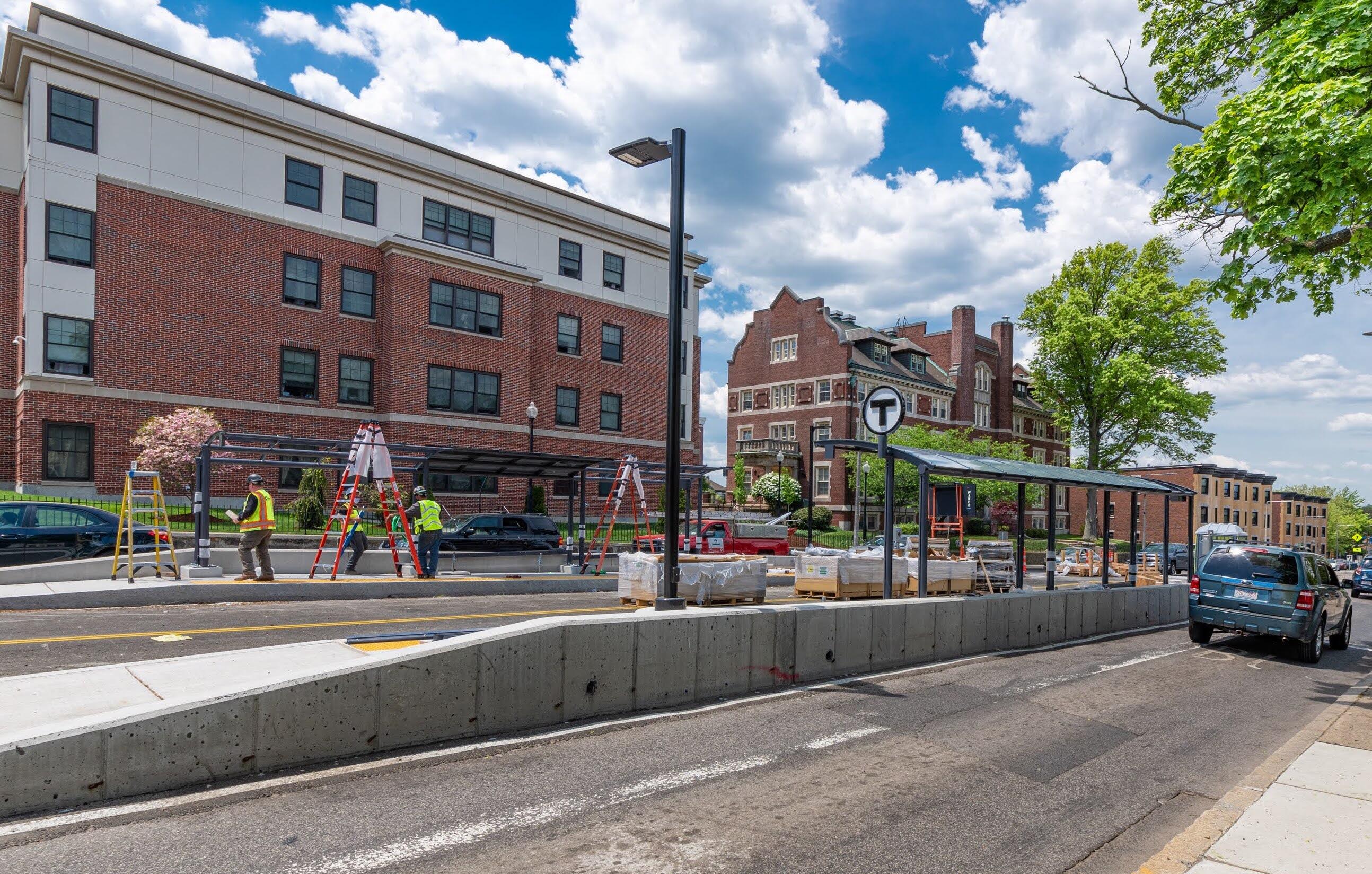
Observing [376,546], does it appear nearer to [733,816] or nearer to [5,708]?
[5,708]

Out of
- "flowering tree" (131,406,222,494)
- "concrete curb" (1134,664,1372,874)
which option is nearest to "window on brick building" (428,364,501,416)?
"flowering tree" (131,406,222,494)

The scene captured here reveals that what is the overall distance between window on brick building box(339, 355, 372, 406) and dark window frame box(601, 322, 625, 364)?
1111 centimetres

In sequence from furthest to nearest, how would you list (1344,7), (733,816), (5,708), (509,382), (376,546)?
(509,382) → (376,546) → (1344,7) → (5,708) → (733,816)

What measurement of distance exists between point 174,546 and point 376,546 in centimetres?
479

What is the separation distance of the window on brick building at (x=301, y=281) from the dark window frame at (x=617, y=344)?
13.1 m

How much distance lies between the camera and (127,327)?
26422mm

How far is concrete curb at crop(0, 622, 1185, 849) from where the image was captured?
4.57 m

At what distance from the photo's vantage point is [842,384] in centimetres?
5800

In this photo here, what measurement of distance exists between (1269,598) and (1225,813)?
9731mm

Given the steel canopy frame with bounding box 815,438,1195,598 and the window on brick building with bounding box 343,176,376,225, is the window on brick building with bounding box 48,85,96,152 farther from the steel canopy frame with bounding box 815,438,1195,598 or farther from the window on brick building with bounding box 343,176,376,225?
the steel canopy frame with bounding box 815,438,1195,598

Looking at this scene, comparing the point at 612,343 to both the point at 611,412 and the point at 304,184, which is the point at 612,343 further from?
the point at 304,184

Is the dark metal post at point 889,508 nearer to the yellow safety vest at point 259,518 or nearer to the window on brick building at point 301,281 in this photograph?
the yellow safety vest at point 259,518

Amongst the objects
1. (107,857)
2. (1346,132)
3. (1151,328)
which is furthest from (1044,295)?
(107,857)

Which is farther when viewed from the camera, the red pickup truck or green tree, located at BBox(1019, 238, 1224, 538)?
green tree, located at BBox(1019, 238, 1224, 538)
